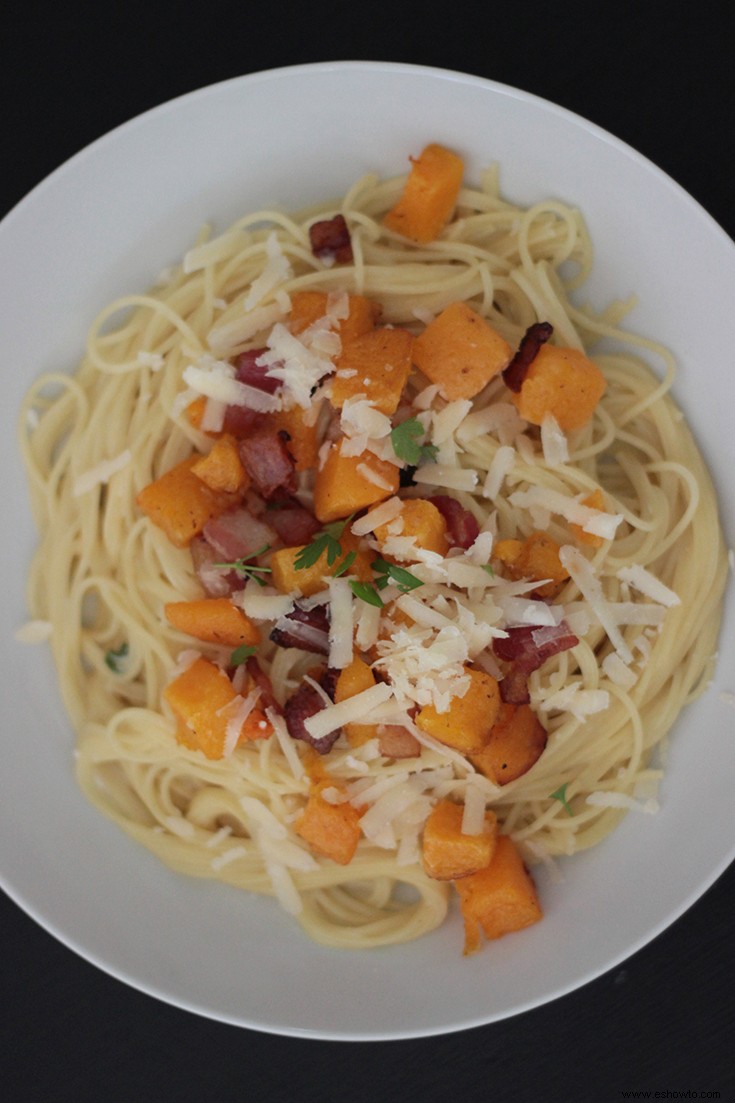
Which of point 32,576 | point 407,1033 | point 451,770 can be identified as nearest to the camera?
point 407,1033

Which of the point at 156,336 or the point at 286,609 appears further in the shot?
the point at 156,336

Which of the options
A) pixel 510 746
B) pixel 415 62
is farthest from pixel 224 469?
pixel 415 62

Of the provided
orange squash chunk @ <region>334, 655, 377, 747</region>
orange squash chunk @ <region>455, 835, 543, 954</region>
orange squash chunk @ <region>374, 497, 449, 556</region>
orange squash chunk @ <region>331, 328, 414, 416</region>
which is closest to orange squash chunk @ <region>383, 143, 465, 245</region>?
orange squash chunk @ <region>331, 328, 414, 416</region>

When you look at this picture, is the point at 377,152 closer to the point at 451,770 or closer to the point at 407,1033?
the point at 451,770

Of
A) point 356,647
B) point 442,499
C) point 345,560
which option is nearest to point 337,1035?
point 356,647

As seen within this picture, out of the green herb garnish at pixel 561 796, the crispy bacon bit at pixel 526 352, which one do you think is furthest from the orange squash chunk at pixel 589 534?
the green herb garnish at pixel 561 796

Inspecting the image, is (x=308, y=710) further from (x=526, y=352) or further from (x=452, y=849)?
(x=526, y=352)

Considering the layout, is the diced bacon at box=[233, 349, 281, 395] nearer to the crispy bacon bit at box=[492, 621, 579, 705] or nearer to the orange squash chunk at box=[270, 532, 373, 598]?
the orange squash chunk at box=[270, 532, 373, 598]
